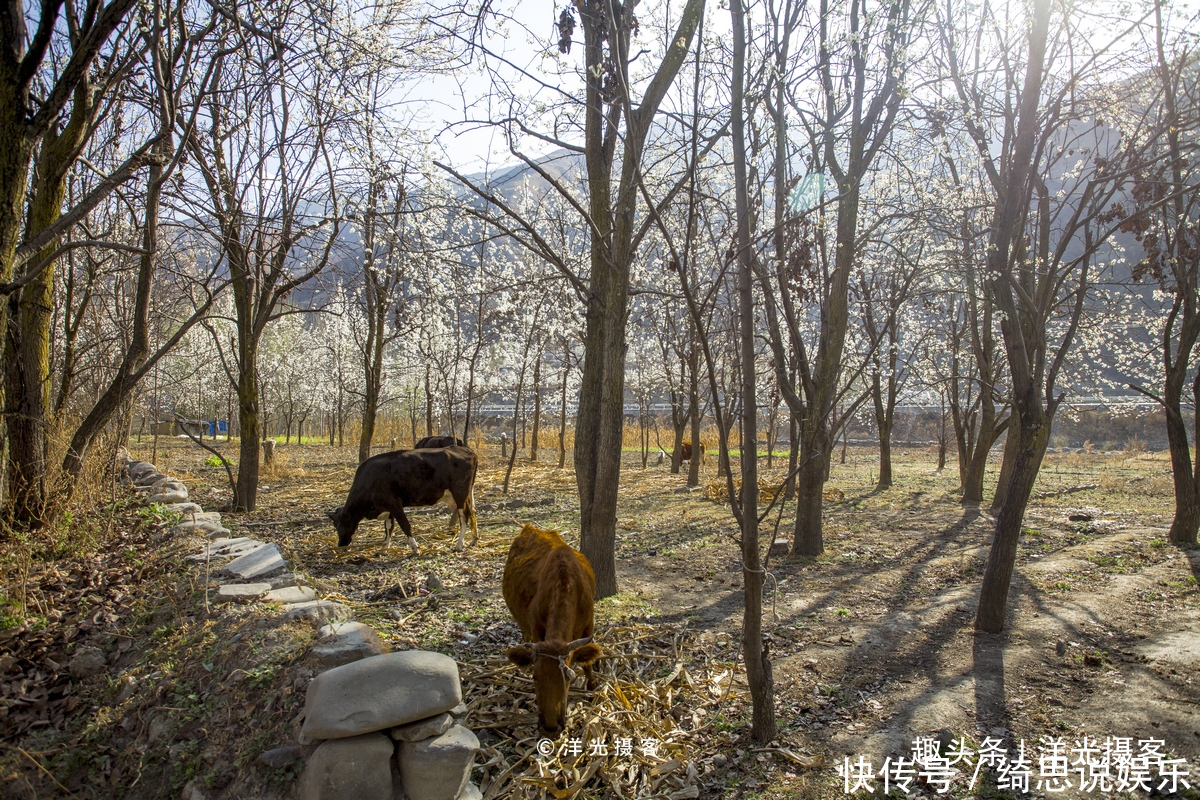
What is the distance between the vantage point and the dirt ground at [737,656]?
3785mm

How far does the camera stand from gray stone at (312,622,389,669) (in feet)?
13.3

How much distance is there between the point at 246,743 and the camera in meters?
3.78

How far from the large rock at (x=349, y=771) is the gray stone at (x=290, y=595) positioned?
6.18 ft

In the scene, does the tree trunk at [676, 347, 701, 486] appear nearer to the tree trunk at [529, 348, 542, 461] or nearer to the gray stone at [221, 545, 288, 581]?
the tree trunk at [529, 348, 542, 461]

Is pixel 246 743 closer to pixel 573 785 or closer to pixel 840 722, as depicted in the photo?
pixel 573 785

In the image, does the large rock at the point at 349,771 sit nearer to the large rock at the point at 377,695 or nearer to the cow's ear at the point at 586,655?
the large rock at the point at 377,695

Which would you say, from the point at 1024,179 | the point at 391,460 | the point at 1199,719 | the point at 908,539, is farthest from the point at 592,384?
the point at 908,539

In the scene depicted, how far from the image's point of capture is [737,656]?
5.11 m

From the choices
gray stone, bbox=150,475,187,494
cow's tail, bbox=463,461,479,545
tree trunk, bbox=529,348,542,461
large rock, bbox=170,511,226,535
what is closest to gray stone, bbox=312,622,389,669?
large rock, bbox=170,511,226,535

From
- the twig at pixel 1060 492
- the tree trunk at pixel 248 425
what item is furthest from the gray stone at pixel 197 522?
the twig at pixel 1060 492

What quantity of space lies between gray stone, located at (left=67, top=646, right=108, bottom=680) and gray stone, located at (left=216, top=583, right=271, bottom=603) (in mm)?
804

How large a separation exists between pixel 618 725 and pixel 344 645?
1823 millimetres

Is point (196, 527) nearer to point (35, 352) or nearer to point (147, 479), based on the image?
point (35, 352)

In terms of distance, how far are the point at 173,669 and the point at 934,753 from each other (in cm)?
491
